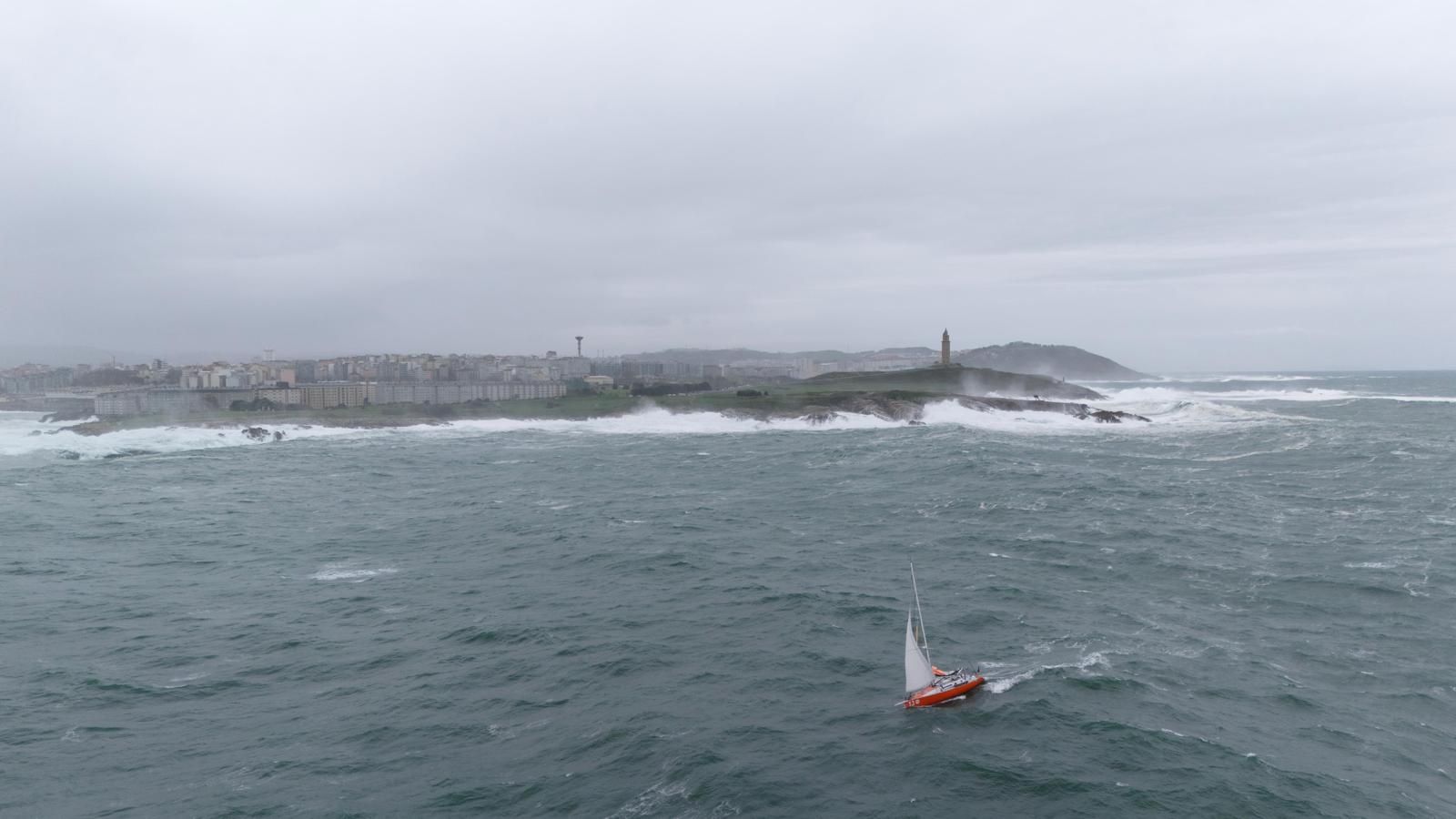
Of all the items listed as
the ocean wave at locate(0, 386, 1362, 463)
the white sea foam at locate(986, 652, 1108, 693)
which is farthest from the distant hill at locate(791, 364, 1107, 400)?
the white sea foam at locate(986, 652, 1108, 693)

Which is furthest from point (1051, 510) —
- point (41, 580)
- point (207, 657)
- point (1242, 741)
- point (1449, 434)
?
point (1449, 434)

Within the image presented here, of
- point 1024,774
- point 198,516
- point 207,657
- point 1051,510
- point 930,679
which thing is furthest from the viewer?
point 198,516

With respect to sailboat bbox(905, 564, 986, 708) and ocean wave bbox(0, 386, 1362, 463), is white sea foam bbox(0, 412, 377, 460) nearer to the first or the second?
ocean wave bbox(0, 386, 1362, 463)

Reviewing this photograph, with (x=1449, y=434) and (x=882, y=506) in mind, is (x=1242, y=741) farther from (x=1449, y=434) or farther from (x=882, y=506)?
(x=1449, y=434)

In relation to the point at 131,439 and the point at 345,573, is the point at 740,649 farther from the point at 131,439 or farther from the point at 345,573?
the point at 131,439

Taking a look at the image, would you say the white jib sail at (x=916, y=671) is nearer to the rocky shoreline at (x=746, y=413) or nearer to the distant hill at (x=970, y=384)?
the rocky shoreline at (x=746, y=413)

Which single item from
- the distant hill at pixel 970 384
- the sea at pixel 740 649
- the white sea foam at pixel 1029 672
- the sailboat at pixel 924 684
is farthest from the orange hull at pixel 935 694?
the distant hill at pixel 970 384

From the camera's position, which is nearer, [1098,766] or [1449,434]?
[1098,766]
